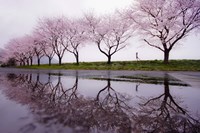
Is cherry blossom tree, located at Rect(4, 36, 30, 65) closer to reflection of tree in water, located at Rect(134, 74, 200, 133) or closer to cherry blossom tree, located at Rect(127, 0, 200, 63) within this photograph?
cherry blossom tree, located at Rect(127, 0, 200, 63)

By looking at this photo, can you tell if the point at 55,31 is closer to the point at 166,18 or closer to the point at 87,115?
the point at 166,18

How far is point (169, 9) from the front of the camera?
94.2 ft

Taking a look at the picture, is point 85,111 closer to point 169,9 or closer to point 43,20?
point 169,9

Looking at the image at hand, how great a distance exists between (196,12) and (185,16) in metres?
1.36

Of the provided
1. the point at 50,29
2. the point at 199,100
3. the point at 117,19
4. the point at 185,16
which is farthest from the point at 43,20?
the point at 199,100

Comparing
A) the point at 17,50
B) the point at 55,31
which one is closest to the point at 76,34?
the point at 55,31

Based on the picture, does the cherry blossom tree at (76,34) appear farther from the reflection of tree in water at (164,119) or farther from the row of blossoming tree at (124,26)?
the reflection of tree in water at (164,119)

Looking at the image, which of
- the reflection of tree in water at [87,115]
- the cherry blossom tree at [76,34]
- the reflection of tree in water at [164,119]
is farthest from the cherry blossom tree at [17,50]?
the reflection of tree in water at [164,119]

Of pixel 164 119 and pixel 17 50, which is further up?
pixel 17 50

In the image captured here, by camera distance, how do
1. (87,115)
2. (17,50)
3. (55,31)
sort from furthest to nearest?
1. (17,50)
2. (55,31)
3. (87,115)

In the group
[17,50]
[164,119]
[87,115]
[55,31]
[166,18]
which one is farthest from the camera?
[17,50]

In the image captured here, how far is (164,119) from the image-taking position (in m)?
3.98

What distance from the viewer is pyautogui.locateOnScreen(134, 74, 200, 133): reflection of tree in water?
3449 millimetres

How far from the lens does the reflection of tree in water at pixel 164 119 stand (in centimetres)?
345
